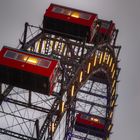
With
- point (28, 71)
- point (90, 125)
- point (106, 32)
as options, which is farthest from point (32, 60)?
point (90, 125)

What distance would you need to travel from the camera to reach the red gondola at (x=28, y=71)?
30922 mm

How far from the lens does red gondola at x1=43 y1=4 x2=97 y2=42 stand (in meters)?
38.9

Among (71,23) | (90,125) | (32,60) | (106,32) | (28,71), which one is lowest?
(28,71)

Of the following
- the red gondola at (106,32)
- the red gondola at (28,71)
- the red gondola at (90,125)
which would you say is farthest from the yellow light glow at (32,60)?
the red gondola at (90,125)

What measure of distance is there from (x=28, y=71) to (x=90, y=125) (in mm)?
28219

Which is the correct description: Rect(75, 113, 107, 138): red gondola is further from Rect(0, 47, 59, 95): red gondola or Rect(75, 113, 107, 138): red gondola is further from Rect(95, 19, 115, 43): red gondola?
Rect(0, 47, 59, 95): red gondola

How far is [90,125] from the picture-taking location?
57.9 m

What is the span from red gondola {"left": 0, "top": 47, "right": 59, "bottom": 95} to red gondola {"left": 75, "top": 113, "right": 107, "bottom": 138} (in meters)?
26.6

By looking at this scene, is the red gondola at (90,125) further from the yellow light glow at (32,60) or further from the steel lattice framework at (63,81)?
the yellow light glow at (32,60)

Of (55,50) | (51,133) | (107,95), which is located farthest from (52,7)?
(107,95)

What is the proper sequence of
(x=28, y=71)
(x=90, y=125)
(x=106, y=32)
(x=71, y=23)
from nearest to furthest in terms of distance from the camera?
(x=28, y=71)
(x=71, y=23)
(x=106, y=32)
(x=90, y=125)

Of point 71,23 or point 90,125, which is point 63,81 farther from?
point 90,125

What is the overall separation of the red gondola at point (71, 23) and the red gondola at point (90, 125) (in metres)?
20.2

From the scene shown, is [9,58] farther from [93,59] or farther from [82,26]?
[93,59]
